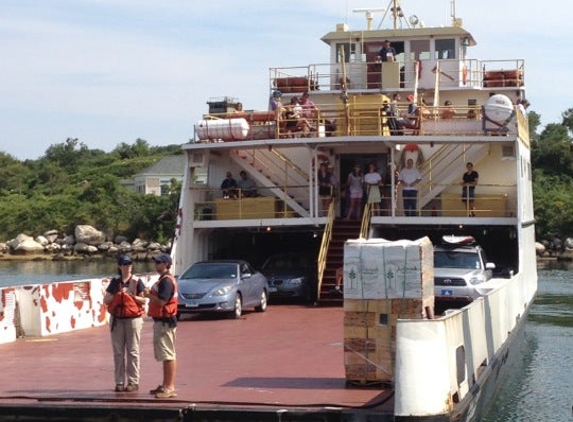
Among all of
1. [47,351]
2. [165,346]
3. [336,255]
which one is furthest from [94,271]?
[165,346]

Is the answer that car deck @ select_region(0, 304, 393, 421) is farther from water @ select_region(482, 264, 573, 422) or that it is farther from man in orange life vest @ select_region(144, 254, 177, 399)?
water @ select_region(482, 264, 573, 422)

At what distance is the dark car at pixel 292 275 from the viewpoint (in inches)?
1062

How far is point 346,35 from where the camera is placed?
1298 inches

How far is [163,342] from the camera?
43.0 ft

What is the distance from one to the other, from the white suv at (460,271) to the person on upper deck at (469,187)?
83.7 inches

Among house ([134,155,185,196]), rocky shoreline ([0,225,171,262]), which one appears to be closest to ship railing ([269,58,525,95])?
rocky shoreline ([0,225,171,262])

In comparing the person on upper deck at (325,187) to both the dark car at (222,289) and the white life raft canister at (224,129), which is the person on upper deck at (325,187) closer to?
the white life raft canister at (224,129)

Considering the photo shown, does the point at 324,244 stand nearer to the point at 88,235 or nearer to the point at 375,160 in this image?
the point at 375,160

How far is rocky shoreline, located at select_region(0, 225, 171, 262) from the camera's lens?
256ft

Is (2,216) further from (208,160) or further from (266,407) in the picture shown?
(266,407)

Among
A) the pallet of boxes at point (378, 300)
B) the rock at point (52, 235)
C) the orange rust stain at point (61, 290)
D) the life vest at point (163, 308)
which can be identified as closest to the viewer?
the life vest at point (163, 308)

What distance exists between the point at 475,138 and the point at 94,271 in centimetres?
3873

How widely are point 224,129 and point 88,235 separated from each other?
5528 cm

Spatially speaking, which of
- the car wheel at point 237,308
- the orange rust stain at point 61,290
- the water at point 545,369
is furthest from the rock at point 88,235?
the orange rust stain at point 61,290
